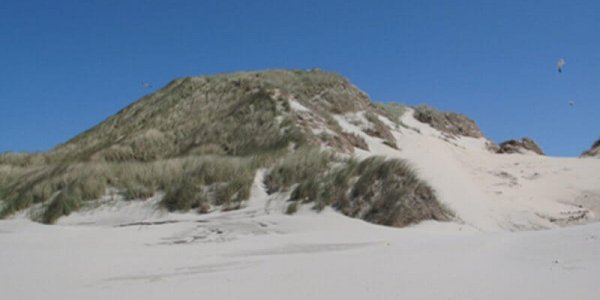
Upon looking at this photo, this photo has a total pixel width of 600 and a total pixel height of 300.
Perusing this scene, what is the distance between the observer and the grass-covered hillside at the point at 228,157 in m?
8.21

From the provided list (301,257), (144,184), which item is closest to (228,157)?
(144,184)

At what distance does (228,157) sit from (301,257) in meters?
6.36

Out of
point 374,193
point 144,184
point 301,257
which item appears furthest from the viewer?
point 144,184

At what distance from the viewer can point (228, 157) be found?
34.1 feet

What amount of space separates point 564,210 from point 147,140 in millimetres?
9251

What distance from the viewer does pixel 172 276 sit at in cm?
350

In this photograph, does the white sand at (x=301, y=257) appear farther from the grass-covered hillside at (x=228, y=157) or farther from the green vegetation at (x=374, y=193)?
the grass-covered hillside at (x=228, y=157)

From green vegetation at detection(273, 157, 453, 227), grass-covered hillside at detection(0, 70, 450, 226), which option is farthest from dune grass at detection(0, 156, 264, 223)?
green vegetation at detection(273, 157, 453, 227)

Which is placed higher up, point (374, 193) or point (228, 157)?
point (228, 157)

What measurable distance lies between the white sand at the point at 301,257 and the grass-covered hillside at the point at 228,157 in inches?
22.3

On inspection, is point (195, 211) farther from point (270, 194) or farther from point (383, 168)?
point (383, 168)

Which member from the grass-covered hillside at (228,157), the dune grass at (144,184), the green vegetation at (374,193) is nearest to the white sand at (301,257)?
the green vegetation at (374,193)

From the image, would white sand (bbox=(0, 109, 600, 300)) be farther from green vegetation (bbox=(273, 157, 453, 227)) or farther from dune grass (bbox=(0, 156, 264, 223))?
dune grass (bbox=(0, 156, 264, 223))

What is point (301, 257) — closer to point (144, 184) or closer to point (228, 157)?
point (144, 184)
